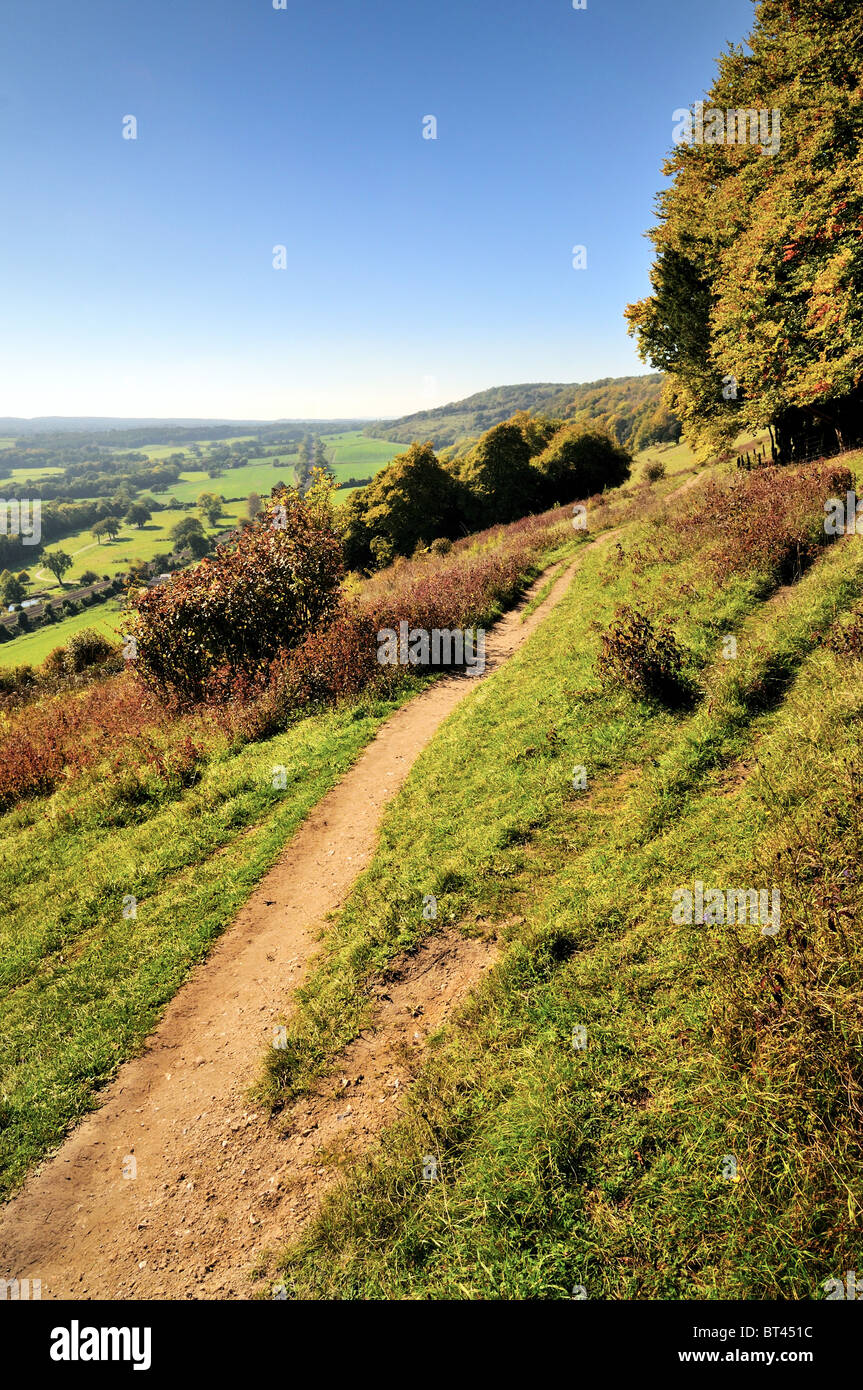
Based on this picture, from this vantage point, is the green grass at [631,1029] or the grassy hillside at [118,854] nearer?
the green grass at [631,1029]

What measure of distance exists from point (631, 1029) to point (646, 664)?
5.87m

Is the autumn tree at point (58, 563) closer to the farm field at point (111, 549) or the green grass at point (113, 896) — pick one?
the farm field at point (111, 549)

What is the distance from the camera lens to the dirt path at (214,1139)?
12.7 feet

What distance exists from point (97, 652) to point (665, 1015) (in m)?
34.2

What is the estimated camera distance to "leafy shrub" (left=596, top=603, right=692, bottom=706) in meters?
8.49

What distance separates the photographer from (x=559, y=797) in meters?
7.23

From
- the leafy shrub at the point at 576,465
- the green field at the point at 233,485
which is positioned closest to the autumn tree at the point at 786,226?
the leafy shrub at the point at 576,465

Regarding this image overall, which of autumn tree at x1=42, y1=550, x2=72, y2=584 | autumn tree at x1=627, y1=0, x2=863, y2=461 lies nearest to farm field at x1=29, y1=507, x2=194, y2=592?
autumn tree at x1=42, y1=550, x2=72, y2=584

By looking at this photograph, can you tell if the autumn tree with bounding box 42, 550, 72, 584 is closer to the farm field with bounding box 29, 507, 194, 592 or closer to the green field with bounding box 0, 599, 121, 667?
the farm field with bounding box 29, 507, 194, 592

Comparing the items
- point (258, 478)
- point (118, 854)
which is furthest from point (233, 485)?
point (118, 854)

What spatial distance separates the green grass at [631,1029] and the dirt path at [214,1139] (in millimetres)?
303

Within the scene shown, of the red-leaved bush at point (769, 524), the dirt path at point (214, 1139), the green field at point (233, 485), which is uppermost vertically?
the green field at point (233, 485)
